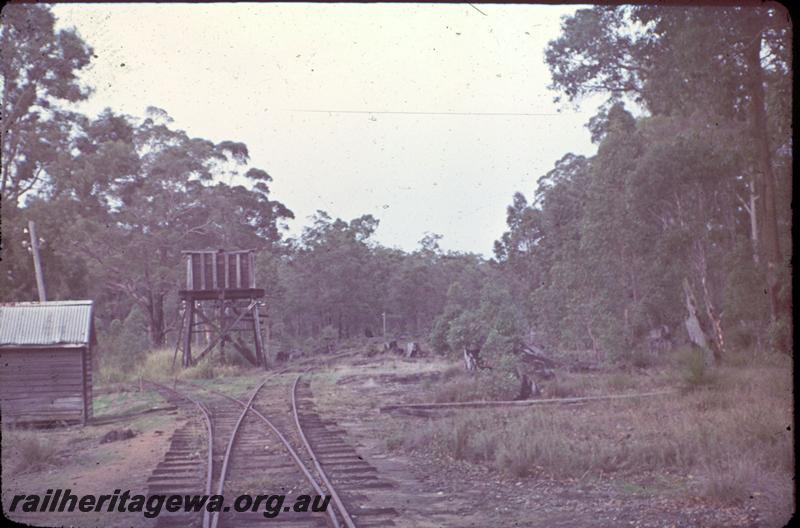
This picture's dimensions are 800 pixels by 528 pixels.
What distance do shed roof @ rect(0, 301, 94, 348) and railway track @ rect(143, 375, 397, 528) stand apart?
3.32m

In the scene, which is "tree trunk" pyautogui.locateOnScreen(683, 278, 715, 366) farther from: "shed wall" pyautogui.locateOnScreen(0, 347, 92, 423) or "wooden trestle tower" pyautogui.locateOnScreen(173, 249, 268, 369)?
"shed wall" pyautogui.locateOnScreen(0, 347, 92, 423)

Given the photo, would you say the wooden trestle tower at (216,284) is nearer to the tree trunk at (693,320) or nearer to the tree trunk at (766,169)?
the tree trunk at (693,320)

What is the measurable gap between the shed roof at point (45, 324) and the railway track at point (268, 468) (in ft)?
10.9

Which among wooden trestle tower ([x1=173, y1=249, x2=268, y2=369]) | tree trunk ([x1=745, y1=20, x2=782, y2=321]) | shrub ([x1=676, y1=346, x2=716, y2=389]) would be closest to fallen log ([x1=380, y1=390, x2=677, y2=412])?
shrub ([x1=676, y1=346, x2=716, y2=389])

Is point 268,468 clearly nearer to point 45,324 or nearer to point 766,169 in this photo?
point 45,324

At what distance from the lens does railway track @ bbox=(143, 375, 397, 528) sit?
7.88 meters

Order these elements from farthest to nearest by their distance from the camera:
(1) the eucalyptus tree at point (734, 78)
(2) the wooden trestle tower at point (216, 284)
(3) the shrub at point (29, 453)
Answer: (2) the wooden trestle tower at point (216, 284), (1) the eucalyptus tree at point (734, 78), (3) the shrub at point (29, 453)

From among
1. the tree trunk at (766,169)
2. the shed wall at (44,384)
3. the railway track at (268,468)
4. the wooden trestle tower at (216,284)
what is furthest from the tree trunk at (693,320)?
the shed wall at (44,384)

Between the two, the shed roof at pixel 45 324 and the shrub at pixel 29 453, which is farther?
the shed roof at pixel 45 324

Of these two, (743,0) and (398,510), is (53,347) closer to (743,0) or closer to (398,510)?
(398,510)

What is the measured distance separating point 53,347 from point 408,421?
8023 mm

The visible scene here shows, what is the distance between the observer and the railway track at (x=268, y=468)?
25.8 ft

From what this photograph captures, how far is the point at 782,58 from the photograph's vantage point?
15.8 metres

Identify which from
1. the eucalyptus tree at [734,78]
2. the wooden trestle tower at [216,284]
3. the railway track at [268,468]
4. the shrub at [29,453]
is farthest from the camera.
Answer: the wooden trestle tower at [216,284]
